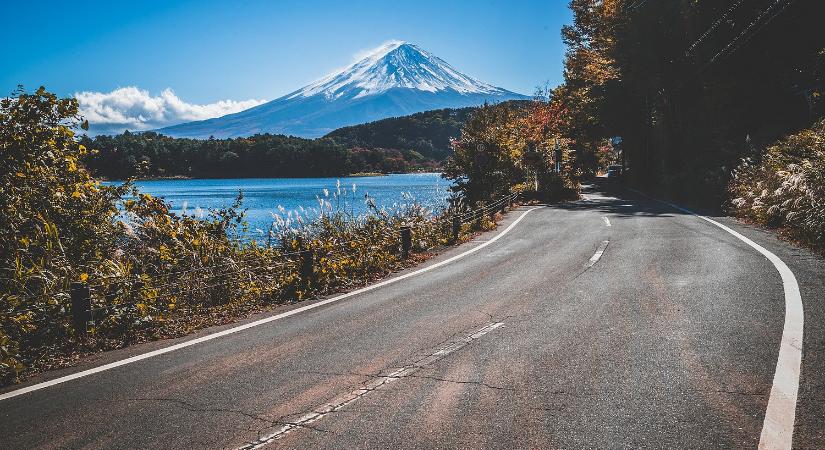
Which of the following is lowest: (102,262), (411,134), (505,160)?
(102,262)

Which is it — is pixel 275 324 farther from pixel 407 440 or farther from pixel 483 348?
pixel 407 440

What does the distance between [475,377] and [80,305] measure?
4.90 meters

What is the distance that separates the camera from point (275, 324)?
655 centimetres

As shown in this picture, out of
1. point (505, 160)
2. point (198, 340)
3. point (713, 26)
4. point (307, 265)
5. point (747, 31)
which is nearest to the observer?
point (198, 340)

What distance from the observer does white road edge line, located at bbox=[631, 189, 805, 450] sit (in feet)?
10.8

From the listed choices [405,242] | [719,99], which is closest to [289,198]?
[719,99]

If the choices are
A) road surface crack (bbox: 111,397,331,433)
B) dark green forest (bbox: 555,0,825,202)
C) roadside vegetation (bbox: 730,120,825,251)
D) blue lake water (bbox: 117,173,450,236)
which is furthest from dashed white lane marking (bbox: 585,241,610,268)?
dark green forest (bbox: 555,0,825,202)

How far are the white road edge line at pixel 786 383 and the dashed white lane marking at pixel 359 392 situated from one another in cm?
270

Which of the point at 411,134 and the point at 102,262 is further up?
the point at 411,134

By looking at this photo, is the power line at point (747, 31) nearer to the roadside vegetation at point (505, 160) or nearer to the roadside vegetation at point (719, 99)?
the roadside vegetation at point (719, 99)

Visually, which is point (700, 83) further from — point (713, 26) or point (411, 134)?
point (411, 134)

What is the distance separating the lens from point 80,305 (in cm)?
599

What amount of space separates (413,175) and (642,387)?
14983 cm

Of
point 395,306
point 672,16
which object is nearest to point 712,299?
point 395,306
